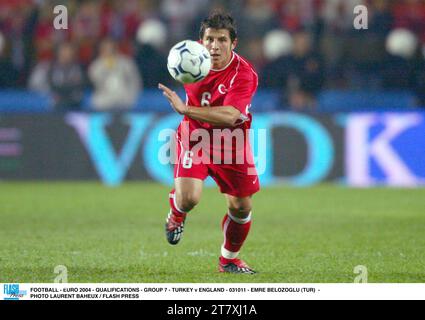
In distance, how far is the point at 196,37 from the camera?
16422 mm

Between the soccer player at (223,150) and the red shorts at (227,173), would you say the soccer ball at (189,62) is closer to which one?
the soccer player at (223,150)

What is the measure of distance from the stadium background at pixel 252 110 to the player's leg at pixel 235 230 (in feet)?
10.8

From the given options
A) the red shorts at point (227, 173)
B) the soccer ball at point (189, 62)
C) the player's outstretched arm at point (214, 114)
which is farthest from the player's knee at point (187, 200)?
the soccer ball at point (189, 62)

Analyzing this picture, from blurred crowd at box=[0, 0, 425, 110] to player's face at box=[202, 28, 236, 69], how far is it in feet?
26.1

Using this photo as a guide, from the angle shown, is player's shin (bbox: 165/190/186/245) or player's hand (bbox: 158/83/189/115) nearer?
player's hand (bbox: 158/83/189/115)

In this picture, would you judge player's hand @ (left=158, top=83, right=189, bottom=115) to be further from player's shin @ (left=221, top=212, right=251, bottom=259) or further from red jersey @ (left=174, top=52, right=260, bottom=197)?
player's shin @ (left=221, top=212, right=251, bottom=259)

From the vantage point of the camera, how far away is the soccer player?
24.3ft

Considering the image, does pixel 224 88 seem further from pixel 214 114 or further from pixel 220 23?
pixel 220 23

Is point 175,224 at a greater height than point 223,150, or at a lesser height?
lesser

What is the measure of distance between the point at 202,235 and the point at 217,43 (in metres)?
3.09

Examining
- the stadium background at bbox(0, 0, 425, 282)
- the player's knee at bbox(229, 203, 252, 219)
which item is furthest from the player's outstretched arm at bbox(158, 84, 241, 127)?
the stadium background at bbox(0, 0, 425, 282)

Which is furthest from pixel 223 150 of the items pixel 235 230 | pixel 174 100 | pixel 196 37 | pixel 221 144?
pixel 196 37

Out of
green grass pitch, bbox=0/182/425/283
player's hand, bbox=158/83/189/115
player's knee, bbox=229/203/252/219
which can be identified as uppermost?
player's hand, bbox=158/83/189/115

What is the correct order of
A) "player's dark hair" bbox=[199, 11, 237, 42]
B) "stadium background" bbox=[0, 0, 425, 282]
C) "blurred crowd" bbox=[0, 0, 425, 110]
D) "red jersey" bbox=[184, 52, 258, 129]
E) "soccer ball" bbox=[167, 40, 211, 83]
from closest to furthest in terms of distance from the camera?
"soccer ball" bbox=[167, 40, 211, 83] → "player's dark hair" bbox=[199, 11, 237, 42] → "red jersey" bbox=[184, 52, 258, 129] → "stadium background" bbox=[0, 0, 425, 282] → "blurred crowd" bbox=[0, 0, 425, 110]
